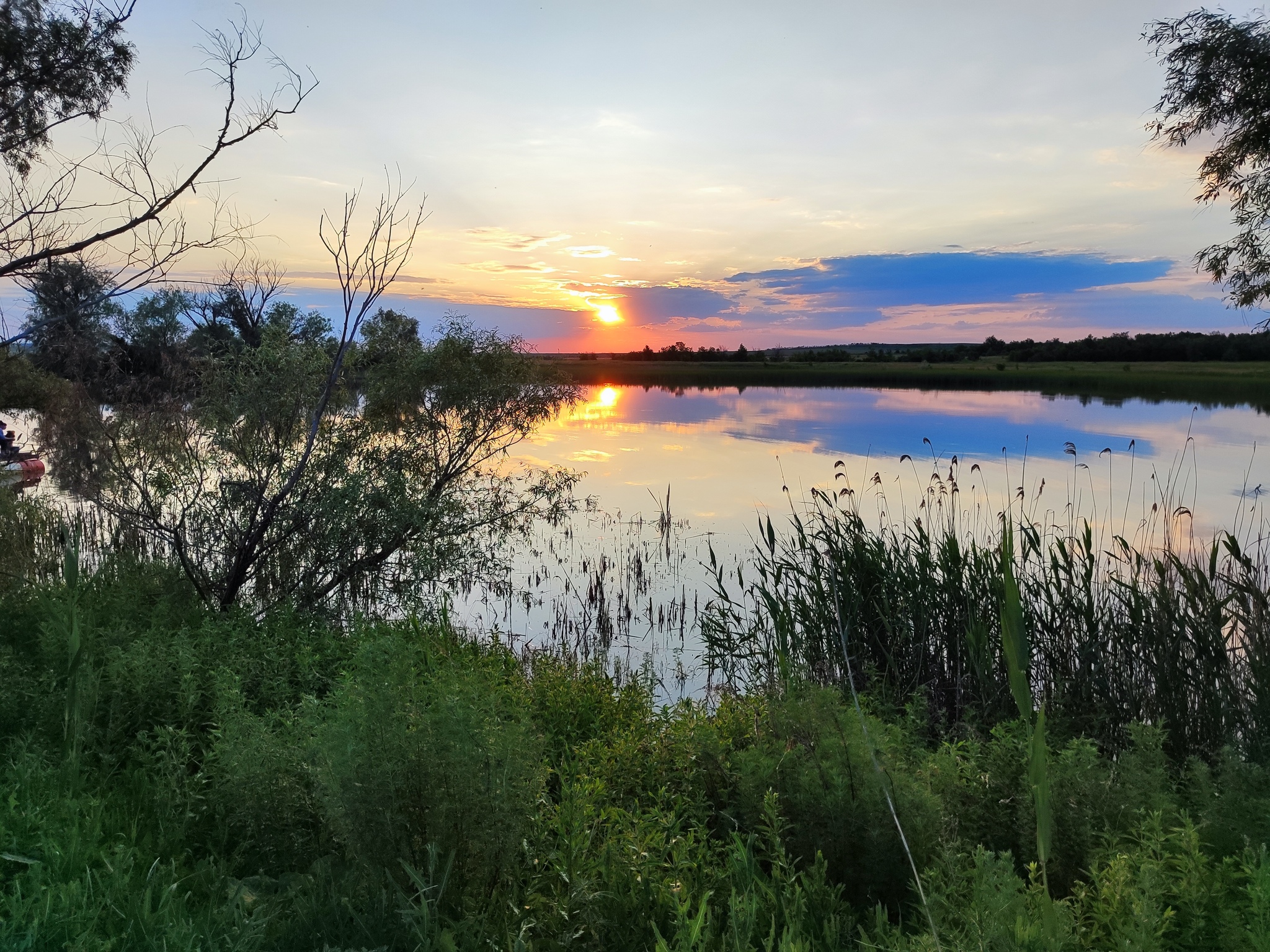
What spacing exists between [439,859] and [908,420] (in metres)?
36.1

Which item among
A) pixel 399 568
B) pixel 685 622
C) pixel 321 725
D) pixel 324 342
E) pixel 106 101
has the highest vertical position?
pixel 106 101

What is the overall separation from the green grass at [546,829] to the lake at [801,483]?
4986 millimetres

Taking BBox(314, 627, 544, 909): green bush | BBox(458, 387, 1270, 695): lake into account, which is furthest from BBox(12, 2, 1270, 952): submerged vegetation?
BBox(458, 387, 1270, 695): lake

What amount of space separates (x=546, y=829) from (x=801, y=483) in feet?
52.4

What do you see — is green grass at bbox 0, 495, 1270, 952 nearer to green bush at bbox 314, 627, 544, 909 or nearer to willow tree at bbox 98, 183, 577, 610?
green bush at bbox 314, 627, 544, 909

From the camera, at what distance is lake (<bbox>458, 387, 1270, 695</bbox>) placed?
11430 mm

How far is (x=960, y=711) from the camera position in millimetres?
7098

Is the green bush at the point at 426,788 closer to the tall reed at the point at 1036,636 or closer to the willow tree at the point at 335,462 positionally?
the tall reed at the point at 1036,636

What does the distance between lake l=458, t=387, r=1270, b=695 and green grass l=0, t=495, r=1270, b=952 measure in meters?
4.99

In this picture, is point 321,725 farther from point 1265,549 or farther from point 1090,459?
point 1090,459

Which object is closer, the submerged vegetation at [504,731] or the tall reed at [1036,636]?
the submerged vegetation at [504,731]

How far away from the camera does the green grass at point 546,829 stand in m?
2.67

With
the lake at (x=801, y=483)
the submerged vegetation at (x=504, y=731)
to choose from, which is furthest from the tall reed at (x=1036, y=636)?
the lake at (x=801, y=483)

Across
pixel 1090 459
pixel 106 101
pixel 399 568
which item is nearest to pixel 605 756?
pixel 399 568
